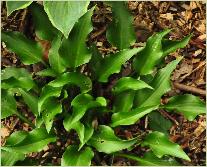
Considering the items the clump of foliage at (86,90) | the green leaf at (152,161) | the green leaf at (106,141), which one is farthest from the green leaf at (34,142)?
the green leaf at (152,161)

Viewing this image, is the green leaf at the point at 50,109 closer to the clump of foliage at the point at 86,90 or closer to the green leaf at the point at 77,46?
the clump of foliage at the point at 86,90

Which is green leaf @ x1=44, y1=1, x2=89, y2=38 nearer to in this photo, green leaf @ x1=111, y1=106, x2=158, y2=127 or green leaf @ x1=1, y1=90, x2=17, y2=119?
green leaf @ x1=111, y1=106, x2=158, y2=127

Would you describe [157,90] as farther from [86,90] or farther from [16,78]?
[16,78]

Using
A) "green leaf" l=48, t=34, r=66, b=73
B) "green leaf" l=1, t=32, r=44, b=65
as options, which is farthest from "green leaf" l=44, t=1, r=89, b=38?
"green leaf" l=1, t=32, r=44, b=65

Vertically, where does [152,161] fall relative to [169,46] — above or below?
below

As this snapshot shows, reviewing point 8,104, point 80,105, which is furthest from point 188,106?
point 8,104

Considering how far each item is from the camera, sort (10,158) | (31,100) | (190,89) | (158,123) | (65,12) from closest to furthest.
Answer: (65,12) → (10,158) → (31,100) → (158,123) → (190,89)
